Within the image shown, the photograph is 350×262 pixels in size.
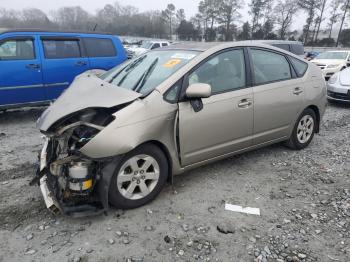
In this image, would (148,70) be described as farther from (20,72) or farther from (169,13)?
(169,13)

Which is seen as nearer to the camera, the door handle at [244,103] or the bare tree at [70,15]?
the door handle at [244,103]

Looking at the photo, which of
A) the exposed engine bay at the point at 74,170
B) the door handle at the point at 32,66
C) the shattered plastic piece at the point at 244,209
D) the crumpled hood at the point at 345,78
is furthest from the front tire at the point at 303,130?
the door handle at the point at 32,66

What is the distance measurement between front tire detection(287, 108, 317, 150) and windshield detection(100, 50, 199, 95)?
213 centimetres

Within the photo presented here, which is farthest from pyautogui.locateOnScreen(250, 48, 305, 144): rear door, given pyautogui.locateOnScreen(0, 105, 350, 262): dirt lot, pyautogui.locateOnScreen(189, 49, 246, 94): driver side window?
pyautogui.locateOnScreen(0, 105, 350, 262): dirt lot

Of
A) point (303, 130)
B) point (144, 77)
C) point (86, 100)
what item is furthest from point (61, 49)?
point (303, 130)

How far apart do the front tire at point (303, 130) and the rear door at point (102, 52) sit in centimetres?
437

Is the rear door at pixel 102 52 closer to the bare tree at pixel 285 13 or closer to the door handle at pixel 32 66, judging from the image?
the door handle at pixel 32 66

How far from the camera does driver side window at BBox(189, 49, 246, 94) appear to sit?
3.62 metres

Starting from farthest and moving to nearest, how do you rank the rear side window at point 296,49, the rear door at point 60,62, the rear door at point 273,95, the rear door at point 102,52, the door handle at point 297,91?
the rear side window at point 296,49
the rear door at point 102,52
the rear door at point 60,62
the door handle at point 297,91
the rear door at point 273,95

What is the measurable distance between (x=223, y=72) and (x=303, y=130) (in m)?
1.93

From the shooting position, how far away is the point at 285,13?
5241 centimetres

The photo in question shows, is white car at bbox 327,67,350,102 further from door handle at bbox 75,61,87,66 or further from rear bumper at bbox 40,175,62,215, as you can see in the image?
rear bumper at bbox 40,175,62,215

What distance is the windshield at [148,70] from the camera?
3.51m

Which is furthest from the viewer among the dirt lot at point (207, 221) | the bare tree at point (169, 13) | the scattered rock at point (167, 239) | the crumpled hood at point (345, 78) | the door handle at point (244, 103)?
the bare tree at point (169, 13)
